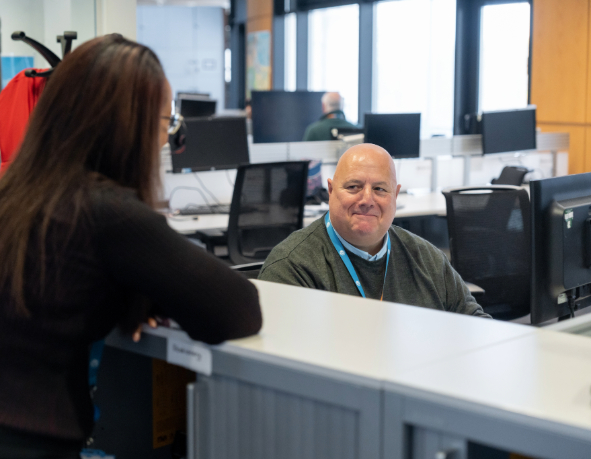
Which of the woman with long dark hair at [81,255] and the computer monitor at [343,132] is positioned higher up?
the computer monitor at [343,132]

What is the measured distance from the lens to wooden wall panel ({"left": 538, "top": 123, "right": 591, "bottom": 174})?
20.9ft

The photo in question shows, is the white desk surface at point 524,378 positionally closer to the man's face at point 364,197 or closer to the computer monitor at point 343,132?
the man's face at point 364,197

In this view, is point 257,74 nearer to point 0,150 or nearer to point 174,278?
point 0,150

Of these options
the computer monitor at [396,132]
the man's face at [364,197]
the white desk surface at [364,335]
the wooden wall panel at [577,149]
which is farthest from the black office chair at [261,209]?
the wooden wall panel at [577,149]

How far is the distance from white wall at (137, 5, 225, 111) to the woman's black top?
12.1 m

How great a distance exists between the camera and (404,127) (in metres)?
5.08

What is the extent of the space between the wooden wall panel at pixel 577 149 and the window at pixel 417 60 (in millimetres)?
1815

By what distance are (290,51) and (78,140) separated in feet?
33.1

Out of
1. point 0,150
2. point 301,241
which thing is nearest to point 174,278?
point 301,241

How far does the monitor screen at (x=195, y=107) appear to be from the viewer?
6.50m

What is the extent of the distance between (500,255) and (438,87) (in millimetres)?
5529

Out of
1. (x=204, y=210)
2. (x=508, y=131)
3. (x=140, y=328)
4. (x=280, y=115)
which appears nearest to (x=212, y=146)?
(x=204, y=210)

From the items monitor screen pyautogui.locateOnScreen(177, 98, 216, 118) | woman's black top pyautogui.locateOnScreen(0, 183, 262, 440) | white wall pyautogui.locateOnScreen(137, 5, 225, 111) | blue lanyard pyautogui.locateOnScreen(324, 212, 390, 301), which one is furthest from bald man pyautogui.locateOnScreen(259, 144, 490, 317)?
white wall pyautogui.locateOnScreen(137, 5, 225, 111)

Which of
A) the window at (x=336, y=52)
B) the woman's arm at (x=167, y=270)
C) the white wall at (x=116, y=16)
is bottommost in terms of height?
the woman's arm at (x=167, y=270)
